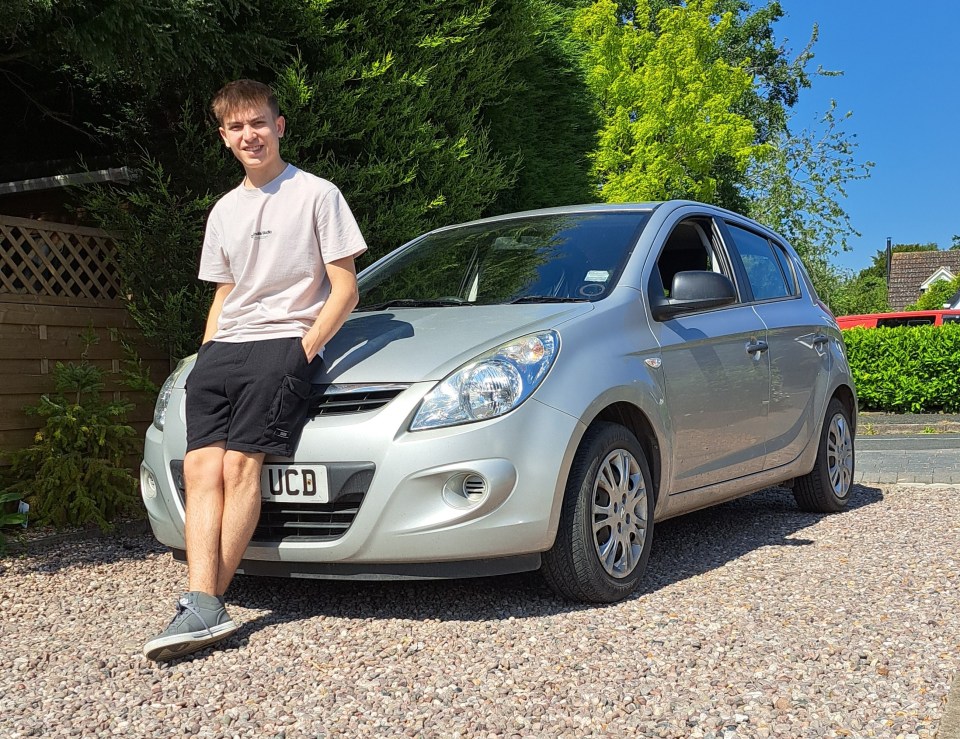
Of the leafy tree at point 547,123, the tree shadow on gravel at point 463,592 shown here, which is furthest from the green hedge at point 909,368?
the tree shadow on gravel at point 463,592

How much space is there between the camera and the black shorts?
389cm

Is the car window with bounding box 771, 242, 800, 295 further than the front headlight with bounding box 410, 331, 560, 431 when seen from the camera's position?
Yes

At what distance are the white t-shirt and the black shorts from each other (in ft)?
0.32

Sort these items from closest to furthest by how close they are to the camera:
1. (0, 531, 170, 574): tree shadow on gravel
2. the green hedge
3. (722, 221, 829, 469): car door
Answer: (0, 531, 170, 574): tree shadow on gravel, (722, 221, 829, 469): car door, the green hedge

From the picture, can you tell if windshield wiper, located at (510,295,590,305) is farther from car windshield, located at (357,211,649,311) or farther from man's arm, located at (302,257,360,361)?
man's arm, located at (302,257,360,361)

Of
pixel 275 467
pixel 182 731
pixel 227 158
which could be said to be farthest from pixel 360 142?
pixel 182 731

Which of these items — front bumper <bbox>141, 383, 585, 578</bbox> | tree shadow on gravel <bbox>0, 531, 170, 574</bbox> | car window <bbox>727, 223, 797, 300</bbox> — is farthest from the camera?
car window <bbox>727, 223, 797, 300</bbox>

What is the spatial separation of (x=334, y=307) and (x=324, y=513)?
780 mm

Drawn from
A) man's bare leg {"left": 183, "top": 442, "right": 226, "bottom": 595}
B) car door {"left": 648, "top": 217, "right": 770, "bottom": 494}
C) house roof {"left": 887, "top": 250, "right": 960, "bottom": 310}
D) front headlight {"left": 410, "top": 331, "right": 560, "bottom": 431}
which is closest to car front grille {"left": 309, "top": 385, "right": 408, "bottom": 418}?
front headlight {"left": 410, "top": 331, "right": 560, "bottom": 431}

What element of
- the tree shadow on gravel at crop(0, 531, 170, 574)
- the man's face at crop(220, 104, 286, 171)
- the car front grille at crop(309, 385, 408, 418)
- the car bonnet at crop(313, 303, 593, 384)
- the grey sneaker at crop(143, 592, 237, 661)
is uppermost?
the man's face at crop(220, 104, 286, 171)

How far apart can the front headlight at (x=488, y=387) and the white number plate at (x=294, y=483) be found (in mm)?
396

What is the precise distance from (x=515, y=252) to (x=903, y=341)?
13629mm

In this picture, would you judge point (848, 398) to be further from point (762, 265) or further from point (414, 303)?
point (414, 303)

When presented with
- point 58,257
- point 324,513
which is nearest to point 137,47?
point 58,257
